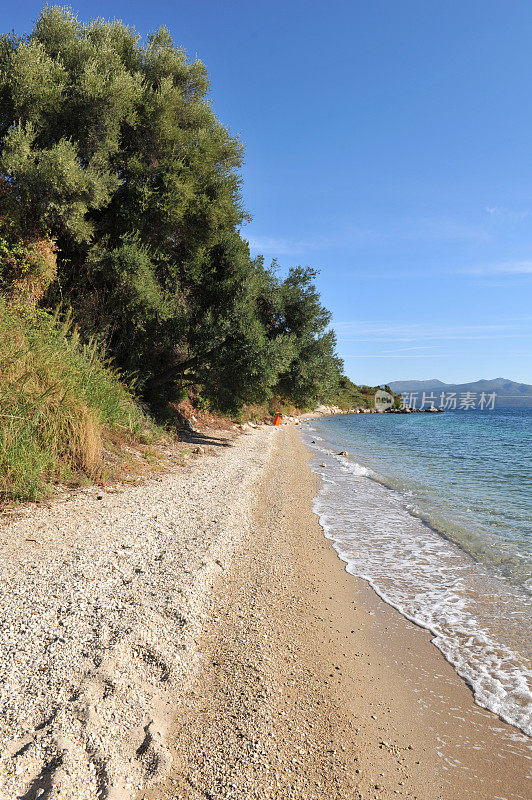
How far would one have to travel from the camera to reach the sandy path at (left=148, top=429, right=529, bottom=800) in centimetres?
236

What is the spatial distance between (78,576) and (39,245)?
10234mm

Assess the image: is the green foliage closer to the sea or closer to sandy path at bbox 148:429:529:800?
sandy path at bbox 148:429:529:800

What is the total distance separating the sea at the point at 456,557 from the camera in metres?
3.82

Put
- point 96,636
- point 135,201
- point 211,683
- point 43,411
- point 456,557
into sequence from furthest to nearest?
point 135,201 → point 456,557 → point 43,411 → point 96,636 → point 211,683

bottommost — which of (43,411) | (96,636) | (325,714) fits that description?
(325,714)

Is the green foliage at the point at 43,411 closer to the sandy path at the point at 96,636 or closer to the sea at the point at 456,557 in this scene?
the sandy path at the point at 96,636

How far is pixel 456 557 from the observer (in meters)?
6.46

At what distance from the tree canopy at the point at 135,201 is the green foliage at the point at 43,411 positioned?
14.3ft

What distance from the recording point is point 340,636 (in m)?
3.97

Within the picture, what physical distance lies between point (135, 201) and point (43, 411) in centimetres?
864

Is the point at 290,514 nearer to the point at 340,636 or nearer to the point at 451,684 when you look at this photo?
the point at 340,636

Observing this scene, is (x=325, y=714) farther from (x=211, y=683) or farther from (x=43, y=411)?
(x=43, y=411)

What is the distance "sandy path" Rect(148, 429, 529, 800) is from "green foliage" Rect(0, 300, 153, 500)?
3.21m

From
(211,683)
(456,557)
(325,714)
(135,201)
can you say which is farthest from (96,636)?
(135,201)
